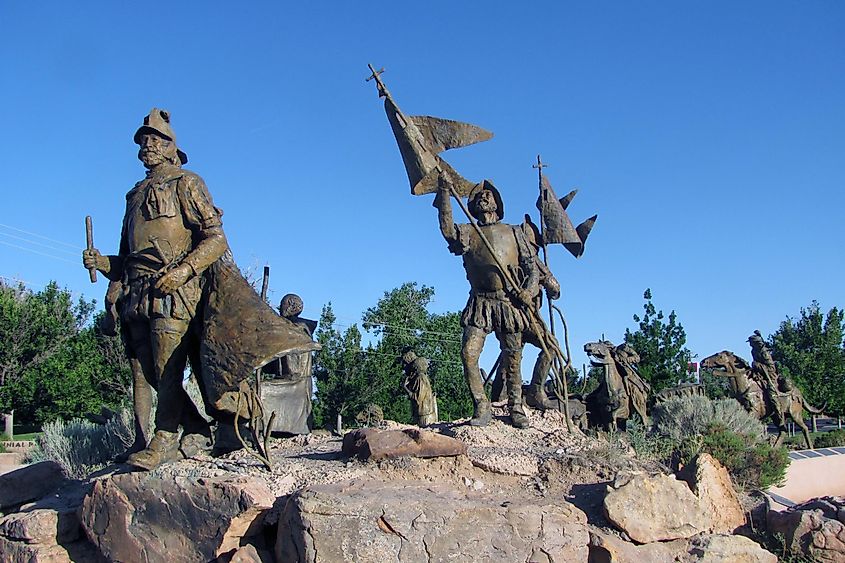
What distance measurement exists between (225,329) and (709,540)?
292cm

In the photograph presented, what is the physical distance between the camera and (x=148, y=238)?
5.22 m

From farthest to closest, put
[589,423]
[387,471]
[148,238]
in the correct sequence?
1. [589,423]
2. [148,238]
3. [387,471]

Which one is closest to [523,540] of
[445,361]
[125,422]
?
[125,422]

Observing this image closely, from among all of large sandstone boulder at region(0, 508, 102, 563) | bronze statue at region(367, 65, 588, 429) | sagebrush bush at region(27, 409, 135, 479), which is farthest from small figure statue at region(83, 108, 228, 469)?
sagebrush bush at region(27, 409, 135, 479)

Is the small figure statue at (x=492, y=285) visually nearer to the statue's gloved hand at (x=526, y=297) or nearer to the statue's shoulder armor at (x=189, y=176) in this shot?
the statue's gloved hand at (x=526, y=297)

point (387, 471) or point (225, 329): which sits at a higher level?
point (225, 329)

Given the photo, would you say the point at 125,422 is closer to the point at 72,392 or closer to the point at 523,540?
the point at 523,540

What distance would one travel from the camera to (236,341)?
15.7 ft

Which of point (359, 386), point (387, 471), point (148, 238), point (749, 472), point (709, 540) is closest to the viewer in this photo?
point (709, 540)

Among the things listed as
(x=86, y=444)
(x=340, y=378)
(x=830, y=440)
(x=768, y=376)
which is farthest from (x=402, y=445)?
(x=340, y=378)

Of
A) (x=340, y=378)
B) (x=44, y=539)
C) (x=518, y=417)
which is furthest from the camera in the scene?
(x=340, y=378)

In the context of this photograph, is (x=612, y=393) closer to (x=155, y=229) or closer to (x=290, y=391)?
(x=290, y=391)

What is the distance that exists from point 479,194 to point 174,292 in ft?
10.2

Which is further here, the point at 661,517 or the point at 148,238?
the point at 148,238
